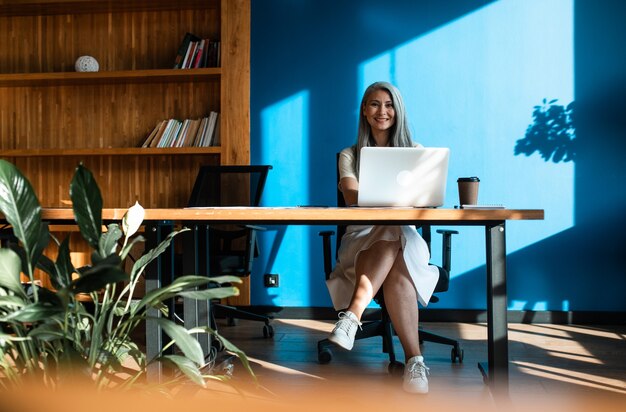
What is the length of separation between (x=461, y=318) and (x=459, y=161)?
99 cm

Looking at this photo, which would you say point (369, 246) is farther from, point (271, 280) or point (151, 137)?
point (151, 137)

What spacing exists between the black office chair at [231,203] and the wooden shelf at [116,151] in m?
0.26

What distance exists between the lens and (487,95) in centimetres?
390

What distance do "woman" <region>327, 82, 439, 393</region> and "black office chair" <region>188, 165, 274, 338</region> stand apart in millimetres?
844

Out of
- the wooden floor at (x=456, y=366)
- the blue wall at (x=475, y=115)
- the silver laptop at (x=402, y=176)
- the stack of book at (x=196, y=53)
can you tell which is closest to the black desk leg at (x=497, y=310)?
the wooden floor at (x=456, y=366)


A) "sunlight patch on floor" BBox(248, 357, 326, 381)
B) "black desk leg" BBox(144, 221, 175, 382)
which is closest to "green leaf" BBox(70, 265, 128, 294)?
"black desk leg" BBox(144, 221, 175, 382)

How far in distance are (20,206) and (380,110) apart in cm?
187

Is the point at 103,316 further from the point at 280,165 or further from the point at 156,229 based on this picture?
the point at 280,165

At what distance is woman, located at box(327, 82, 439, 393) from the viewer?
2287mm

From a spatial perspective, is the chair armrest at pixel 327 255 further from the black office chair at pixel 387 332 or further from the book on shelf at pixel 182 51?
the book on shelf at pixel 182 51

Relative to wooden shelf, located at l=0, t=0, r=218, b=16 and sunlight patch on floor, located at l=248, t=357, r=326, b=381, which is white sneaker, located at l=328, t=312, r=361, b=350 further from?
wooden shelf, located at l=0, t=0, r=218, b=16

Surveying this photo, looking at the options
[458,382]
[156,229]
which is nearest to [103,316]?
[156,229]

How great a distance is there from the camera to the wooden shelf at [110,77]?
13.0 feet

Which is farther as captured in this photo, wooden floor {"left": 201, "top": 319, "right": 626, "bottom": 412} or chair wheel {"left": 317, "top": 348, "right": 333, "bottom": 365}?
chair wheel {"left": 317, "top": 348, "right": 333, "bottom": 365}
